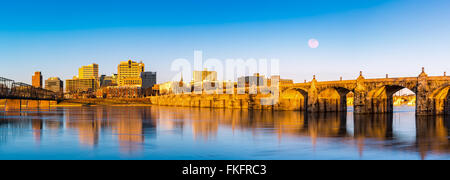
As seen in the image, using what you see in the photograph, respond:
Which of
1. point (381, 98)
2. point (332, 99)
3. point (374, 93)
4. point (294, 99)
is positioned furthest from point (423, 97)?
point (294, 99)

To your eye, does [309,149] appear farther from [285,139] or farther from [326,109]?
[326,109]

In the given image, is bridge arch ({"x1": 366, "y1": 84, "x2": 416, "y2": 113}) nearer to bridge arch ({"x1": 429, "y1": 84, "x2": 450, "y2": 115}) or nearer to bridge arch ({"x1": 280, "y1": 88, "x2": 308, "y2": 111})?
bridge arch ({"x1": 429, "y1": 84, "x2": 450, "y2": 115})

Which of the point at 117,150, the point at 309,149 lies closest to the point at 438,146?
the point at 309,149

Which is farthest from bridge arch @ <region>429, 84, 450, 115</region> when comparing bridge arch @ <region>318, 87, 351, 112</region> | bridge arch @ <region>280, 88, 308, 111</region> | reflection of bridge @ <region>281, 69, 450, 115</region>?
bridge arch @ <region>280, 88, 308, 111</region>

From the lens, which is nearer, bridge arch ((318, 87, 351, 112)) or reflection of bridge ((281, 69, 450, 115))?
reflection of bridge ((281, 69, 450, 115))

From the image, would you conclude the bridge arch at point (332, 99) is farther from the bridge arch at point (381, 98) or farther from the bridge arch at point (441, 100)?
the bridge arch at point (441, 100)

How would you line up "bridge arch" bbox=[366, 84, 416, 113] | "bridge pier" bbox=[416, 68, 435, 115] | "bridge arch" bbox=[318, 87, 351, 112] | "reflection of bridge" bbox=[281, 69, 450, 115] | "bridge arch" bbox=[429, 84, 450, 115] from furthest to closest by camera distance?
"bridge arch" bbox=[318, 87, 351, 112] → "bridge arch" bbox=[366, 84, 416, 113] → "bridge arch" bbox=[429, 84, 450, 115] → "reflection of bridge" bbox=[281, 69, 450, 115] → "bridge pier" bbox=[416, 68, 435, 115]

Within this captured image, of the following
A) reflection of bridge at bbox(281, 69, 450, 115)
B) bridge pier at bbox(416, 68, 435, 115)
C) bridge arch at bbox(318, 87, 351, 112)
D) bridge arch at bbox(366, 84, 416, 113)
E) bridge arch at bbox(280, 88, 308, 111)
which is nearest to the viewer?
bridge pier at bbox(416, 68, 435, 115)

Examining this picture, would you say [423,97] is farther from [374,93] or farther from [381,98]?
[381,98]

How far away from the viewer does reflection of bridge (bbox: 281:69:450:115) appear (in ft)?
202

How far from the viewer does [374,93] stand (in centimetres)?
7212

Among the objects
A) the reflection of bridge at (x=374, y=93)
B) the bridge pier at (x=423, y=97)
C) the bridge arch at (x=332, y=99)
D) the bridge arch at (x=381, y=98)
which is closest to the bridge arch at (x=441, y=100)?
the reflection of bridge at (x=374, y=93)

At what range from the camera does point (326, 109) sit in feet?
278
